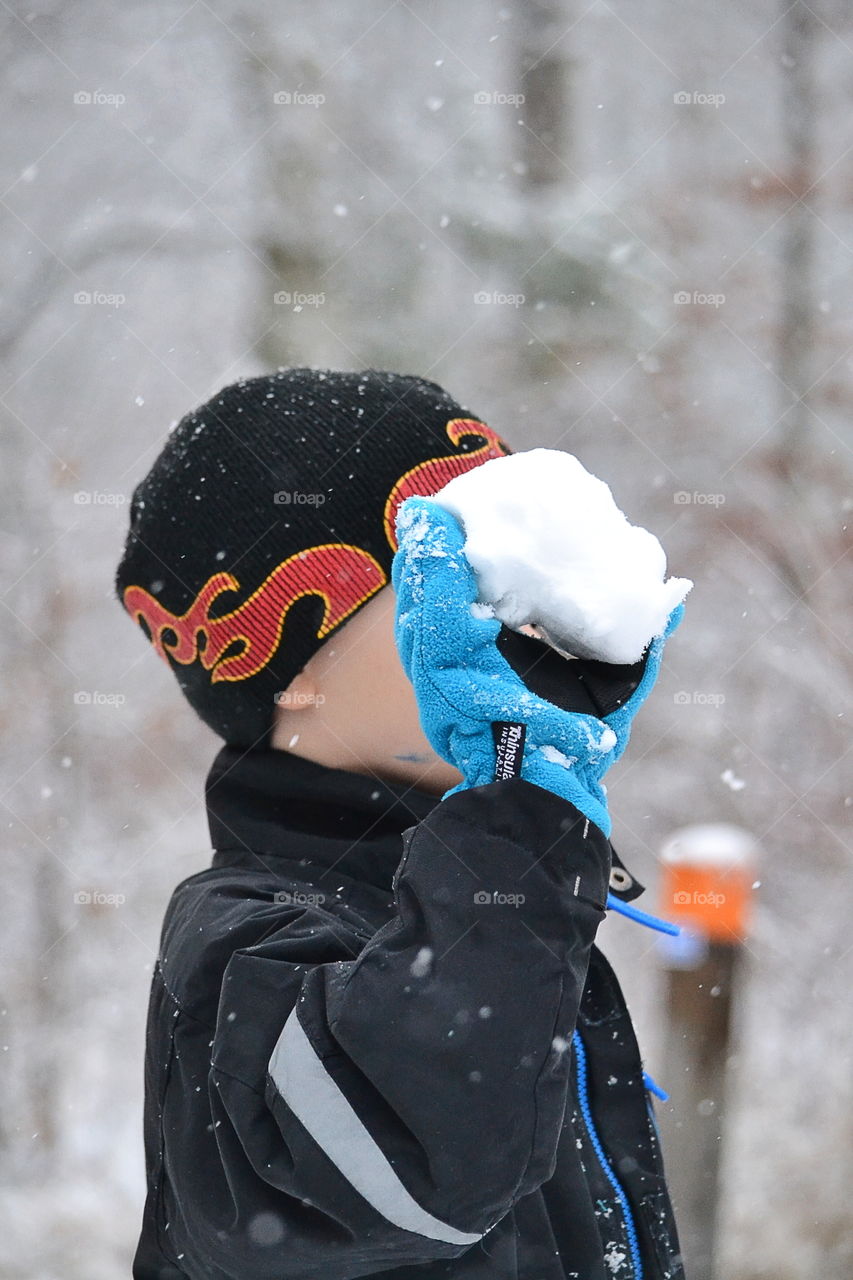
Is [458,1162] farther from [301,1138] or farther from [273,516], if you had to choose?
[273,516]

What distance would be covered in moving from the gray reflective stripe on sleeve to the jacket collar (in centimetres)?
38

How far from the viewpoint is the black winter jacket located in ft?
3.01

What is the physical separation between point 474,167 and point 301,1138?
6306 millimetres

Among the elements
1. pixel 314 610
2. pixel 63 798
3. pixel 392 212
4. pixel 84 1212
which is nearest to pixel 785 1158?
pixel 84 1212

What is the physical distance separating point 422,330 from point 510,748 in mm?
5485

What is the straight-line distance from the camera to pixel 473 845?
3.19ft

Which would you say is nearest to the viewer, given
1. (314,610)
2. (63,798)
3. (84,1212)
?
(314,610)

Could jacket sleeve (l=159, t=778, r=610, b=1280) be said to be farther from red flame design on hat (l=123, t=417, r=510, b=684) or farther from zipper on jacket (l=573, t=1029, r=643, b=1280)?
red flame design on hat (l=123, t=417, r=510, b=684)

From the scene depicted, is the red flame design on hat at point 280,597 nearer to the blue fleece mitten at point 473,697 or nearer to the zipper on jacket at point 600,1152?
the blue fleece mitten at point 473,697

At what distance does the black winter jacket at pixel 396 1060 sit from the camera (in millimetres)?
918

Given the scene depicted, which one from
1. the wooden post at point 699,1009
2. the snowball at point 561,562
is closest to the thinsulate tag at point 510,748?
the snowball at point 561,562

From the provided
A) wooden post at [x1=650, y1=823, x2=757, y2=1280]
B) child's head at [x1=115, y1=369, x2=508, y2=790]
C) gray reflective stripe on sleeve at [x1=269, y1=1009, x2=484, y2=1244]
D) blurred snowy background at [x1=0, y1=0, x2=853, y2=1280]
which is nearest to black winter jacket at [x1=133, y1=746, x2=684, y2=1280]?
gray reflective stripe on sleeve at [x1=269, y1=1009, x2=484, y2=1244]

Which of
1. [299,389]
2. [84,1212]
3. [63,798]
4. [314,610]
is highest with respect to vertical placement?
[299,389]

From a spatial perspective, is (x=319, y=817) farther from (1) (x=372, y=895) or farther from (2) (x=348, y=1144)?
(2) (x=348, y=1144)
